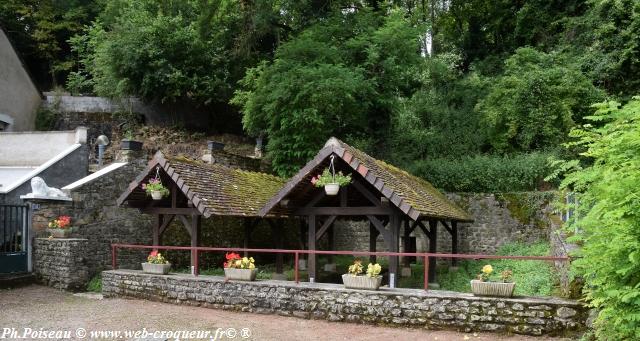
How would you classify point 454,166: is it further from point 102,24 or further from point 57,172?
point 102,24

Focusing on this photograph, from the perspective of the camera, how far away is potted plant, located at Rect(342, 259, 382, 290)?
8375mm

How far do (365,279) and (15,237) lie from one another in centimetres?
830

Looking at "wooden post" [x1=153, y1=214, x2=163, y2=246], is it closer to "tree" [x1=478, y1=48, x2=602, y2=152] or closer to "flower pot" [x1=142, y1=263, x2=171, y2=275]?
"flower pot" [x1=142, y1=263, x2=171, y2=275]

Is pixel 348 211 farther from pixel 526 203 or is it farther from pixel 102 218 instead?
pixel 526 203

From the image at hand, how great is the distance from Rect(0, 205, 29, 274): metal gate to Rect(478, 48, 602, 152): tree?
13894mm

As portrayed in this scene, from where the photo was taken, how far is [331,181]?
905 centimetres

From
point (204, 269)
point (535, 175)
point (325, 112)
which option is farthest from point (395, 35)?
point (204, 269)

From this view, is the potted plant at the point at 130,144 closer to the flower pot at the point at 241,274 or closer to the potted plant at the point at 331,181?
the flower pot at the point at 241,274

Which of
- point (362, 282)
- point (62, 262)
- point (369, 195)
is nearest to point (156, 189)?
point (62, 262)

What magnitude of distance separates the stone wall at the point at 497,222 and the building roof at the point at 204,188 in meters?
5.75

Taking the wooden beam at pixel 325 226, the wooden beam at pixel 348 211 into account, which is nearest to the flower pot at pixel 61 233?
the wooden beam at pixel 348 211

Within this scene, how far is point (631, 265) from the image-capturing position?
483cm

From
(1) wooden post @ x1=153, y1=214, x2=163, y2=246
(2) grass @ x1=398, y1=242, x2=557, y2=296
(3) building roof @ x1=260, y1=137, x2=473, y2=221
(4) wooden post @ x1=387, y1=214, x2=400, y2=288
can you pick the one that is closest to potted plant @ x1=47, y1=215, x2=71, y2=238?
(1) wooden post @ x1=153, y1=214, x2=163, y2=246

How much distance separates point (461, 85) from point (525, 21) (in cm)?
355
